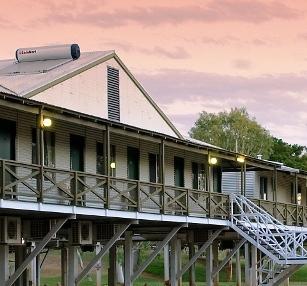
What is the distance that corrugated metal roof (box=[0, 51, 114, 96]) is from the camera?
141ft

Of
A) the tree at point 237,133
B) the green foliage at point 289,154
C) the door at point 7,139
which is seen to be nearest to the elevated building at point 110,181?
the door at point 7,139

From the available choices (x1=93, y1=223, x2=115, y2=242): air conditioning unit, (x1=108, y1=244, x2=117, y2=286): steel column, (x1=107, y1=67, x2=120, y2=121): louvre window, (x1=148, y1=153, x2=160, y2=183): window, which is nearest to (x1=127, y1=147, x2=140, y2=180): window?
(x1=148, y1=153, x2=160, y2=183): window

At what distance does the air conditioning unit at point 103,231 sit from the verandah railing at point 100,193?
44.5 inches

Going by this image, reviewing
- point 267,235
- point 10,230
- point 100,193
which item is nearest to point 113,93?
point 267,235

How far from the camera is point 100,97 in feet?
158

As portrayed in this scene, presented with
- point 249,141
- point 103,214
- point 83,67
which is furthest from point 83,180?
point 249,141

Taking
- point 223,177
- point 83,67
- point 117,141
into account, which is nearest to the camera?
point 117,141

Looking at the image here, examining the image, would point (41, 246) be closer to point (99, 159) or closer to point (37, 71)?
point (99, 159)

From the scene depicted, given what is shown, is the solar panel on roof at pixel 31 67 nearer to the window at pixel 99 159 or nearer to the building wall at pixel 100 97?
the building wall at pixel 100 97

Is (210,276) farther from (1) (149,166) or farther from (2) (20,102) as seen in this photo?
(2) (20,102)

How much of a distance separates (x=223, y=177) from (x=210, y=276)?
10429mm

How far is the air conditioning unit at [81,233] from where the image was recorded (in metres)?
31.4

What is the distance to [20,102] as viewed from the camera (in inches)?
1057

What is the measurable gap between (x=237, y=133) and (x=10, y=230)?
230 feet
